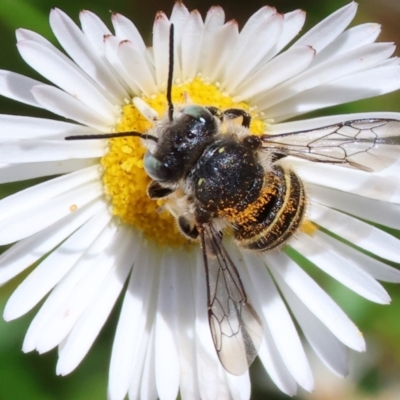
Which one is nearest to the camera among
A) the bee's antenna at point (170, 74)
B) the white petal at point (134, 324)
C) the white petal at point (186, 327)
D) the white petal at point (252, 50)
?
the bee's antenna at point (170, 74)

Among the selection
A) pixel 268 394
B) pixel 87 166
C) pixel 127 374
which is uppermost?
pixel 87 166

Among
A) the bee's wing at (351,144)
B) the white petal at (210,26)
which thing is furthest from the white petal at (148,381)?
the white petal at (210,26)

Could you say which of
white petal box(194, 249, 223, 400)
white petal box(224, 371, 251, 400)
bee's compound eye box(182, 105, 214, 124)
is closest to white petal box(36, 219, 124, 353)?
white petal box(194, 249, 223, 400)

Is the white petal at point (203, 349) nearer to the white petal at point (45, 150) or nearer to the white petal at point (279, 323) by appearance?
the white petal at point (279, 323)

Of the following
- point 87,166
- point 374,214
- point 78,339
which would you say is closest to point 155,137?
point 87,166

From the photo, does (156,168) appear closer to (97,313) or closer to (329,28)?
(97,313)

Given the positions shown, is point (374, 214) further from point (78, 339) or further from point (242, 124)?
point (78, 339)
